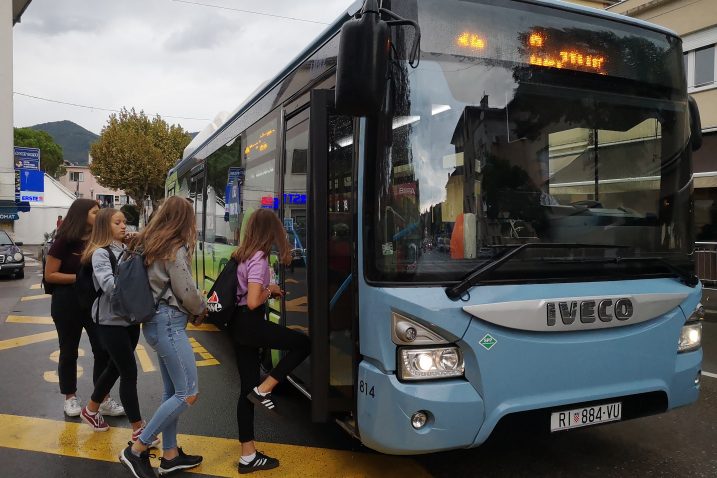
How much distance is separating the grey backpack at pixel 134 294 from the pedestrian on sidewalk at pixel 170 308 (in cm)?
5

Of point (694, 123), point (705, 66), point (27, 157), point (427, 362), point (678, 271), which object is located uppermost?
point (705, 66)

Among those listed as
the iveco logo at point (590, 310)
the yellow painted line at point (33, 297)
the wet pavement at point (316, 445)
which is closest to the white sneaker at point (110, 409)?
the wet pavement at point (316, 445)

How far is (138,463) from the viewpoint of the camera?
3611mm

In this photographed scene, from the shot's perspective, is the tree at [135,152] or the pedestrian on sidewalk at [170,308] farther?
the tree at [135,152]

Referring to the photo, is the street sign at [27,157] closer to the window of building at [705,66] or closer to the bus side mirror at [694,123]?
the window of building at [705,66]

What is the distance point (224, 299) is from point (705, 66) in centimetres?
1731

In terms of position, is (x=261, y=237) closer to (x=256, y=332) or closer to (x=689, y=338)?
(x=256, y=332)

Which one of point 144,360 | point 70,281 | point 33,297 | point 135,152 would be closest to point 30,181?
point 135,152

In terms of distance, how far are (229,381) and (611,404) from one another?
3.88m

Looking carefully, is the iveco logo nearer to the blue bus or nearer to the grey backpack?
the blue bus

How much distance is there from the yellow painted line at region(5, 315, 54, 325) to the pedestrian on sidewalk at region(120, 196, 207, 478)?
6.95 meters

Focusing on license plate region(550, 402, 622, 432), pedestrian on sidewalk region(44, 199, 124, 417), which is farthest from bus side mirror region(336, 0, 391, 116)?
pedestrian on sidewalk region(44, 199, 124, 417)

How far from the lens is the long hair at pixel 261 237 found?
11.9ft

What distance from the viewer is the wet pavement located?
375cm
